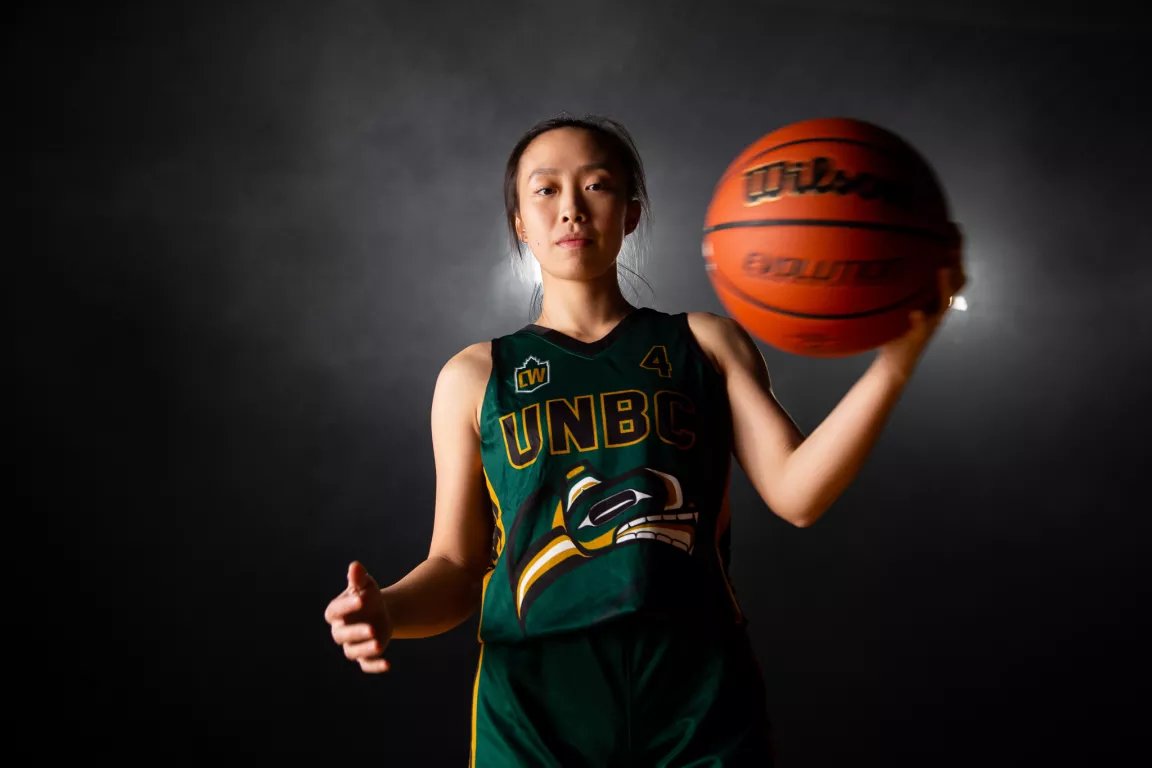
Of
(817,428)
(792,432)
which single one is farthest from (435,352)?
(817,428)

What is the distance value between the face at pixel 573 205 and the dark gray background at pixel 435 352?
1391 mm

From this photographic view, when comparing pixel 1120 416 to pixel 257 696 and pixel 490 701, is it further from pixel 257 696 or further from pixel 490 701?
pixel 257 696

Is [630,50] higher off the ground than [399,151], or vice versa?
[630,50]

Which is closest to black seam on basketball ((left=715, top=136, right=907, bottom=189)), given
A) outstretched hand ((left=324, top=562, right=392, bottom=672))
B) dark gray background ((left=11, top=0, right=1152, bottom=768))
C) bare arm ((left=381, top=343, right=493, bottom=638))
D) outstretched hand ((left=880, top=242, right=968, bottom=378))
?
outstretched hand ((left=880, top=242, right=968, bottom=378))

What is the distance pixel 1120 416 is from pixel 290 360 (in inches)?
94.1

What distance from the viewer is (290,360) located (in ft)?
8.25

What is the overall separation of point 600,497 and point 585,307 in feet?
0.94

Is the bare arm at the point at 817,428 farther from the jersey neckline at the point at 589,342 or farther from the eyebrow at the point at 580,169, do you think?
the eyebrow at the point at 580,169

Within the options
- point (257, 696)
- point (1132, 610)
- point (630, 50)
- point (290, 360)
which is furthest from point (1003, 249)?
point (257, 696)

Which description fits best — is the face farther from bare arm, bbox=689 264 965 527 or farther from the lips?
bare arm, bbox=689 264 965 527

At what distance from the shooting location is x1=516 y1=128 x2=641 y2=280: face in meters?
1.16

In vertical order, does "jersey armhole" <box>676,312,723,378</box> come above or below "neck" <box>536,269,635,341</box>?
below

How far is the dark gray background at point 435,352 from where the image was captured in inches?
92.8

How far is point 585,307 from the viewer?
1.21 m
